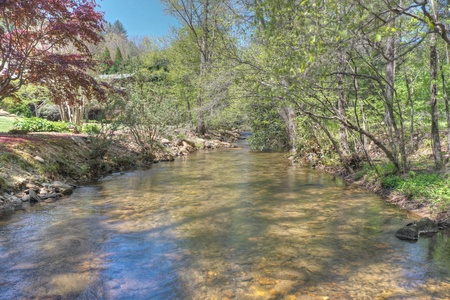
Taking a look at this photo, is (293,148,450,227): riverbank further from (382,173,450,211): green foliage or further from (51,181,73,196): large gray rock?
(51,181,73,196): large gray rock

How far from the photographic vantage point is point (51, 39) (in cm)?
941

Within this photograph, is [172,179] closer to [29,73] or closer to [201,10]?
[29,73]

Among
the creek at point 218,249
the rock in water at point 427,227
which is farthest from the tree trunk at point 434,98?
the rock in water at point 427,227

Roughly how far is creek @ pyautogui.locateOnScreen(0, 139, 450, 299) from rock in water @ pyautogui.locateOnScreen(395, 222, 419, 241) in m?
0.12

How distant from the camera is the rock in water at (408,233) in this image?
495 centimetres

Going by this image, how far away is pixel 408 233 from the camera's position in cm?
498

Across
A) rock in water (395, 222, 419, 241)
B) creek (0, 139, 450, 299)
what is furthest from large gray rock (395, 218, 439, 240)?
creek (0, 139, 450, 299)

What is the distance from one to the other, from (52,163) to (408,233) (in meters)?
8.49

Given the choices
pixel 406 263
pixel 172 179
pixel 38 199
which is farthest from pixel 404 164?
pixel 38 199

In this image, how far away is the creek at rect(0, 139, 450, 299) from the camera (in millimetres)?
3521

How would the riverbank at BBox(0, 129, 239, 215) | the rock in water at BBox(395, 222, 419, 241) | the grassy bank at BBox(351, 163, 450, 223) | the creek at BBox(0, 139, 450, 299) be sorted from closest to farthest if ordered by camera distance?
the creek at BBox(0, 139, 450, 299) < the rock in water at BBox(395, 222, 419, 241) < the grassy bank at BBox(351, 163, 450, 223) < the riverbank at BBox(0, 129, 239, 215)

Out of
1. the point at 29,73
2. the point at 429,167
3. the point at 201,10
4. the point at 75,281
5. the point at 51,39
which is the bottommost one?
the point at 75,281

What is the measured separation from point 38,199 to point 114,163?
482 centimetres

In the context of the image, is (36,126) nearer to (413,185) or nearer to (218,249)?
(218,249)
